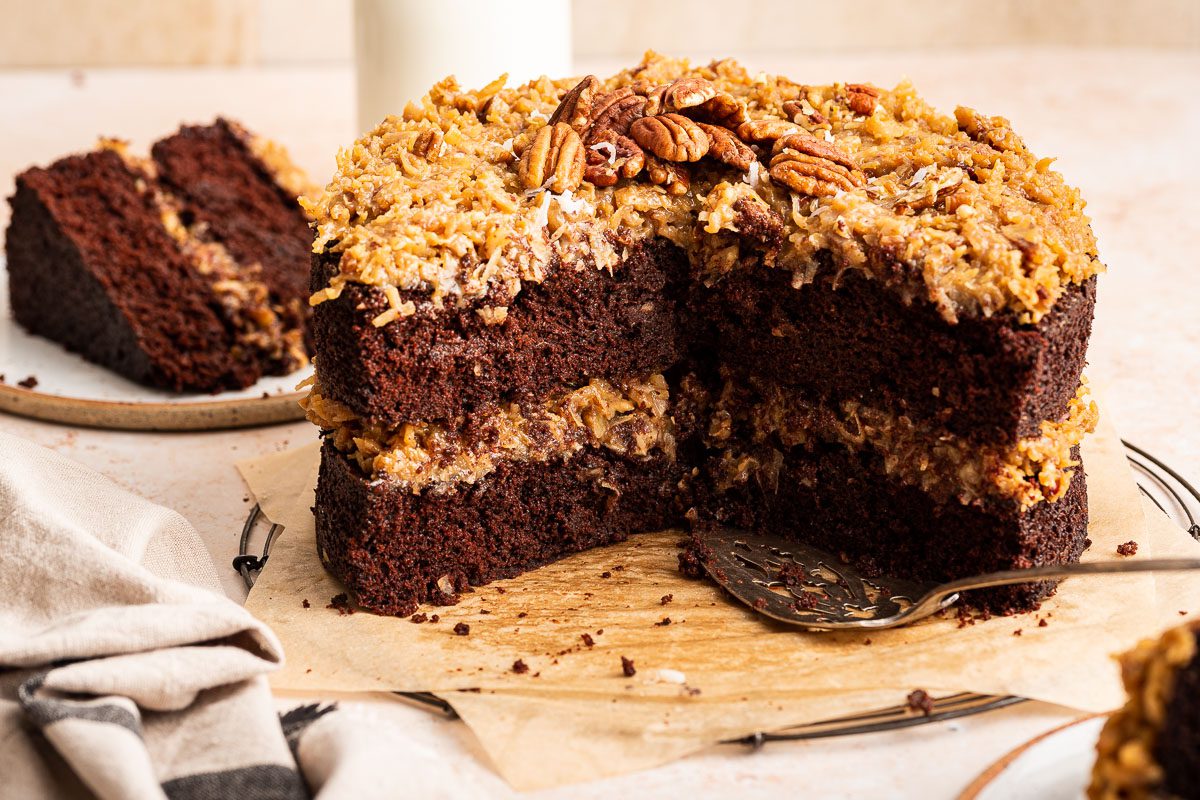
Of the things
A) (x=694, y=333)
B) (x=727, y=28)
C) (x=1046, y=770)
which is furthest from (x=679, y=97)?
(x=727, y=28)

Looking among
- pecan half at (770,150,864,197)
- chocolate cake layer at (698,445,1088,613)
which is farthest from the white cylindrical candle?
chocolate cake layer at (698,445,1088,613)

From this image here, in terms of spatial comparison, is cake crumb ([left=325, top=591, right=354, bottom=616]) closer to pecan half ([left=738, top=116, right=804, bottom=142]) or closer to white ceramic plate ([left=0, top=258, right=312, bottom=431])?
white ceramic plate ([left=0, top=258, right=312, bottom=431])

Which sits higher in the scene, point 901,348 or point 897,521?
point 901,348

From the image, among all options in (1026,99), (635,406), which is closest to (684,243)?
(635,406)

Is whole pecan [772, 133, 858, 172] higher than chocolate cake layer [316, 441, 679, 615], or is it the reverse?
whole pecan [772, 133, 858, 172]

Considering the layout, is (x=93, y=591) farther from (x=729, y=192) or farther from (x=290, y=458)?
(x=729, y=192)

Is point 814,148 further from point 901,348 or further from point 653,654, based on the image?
point 653,654
